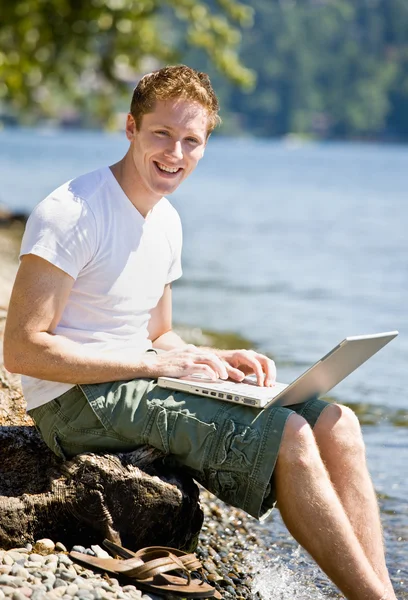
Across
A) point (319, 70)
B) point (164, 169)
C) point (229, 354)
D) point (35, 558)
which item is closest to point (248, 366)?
point (229, 354)

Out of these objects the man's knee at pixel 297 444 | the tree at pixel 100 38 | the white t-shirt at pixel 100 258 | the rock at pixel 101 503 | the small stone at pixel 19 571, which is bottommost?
the small stone at pixel 19 571

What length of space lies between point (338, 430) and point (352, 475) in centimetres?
18

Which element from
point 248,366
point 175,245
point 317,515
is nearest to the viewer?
point 317,515

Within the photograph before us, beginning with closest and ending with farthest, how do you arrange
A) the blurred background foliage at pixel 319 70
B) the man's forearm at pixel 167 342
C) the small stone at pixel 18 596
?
the small stone at pixel 18 596, the man's forearm at pixel 167 342, the blurred background foliage at pixel 319 70

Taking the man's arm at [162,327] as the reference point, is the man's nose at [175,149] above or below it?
above

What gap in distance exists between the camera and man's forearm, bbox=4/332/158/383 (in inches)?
161

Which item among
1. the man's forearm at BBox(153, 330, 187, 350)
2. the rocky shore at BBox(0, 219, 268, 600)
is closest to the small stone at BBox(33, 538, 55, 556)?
the rocky shore at BBox(0, 219, 268, 600)

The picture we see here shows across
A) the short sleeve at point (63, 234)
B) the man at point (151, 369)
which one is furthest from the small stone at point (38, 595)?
the short sleeve at point (63, 234)

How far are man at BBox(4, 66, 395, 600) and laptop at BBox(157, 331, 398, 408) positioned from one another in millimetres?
42

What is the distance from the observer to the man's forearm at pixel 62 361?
4102 millimetres

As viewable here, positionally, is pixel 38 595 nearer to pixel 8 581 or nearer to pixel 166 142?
pixel 8 581

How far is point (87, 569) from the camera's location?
3.95 m

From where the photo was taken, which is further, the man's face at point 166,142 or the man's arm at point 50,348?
the man's face at point 166,142

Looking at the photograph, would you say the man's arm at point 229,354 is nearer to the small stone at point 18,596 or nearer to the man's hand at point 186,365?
the man's hand at point 186,365
